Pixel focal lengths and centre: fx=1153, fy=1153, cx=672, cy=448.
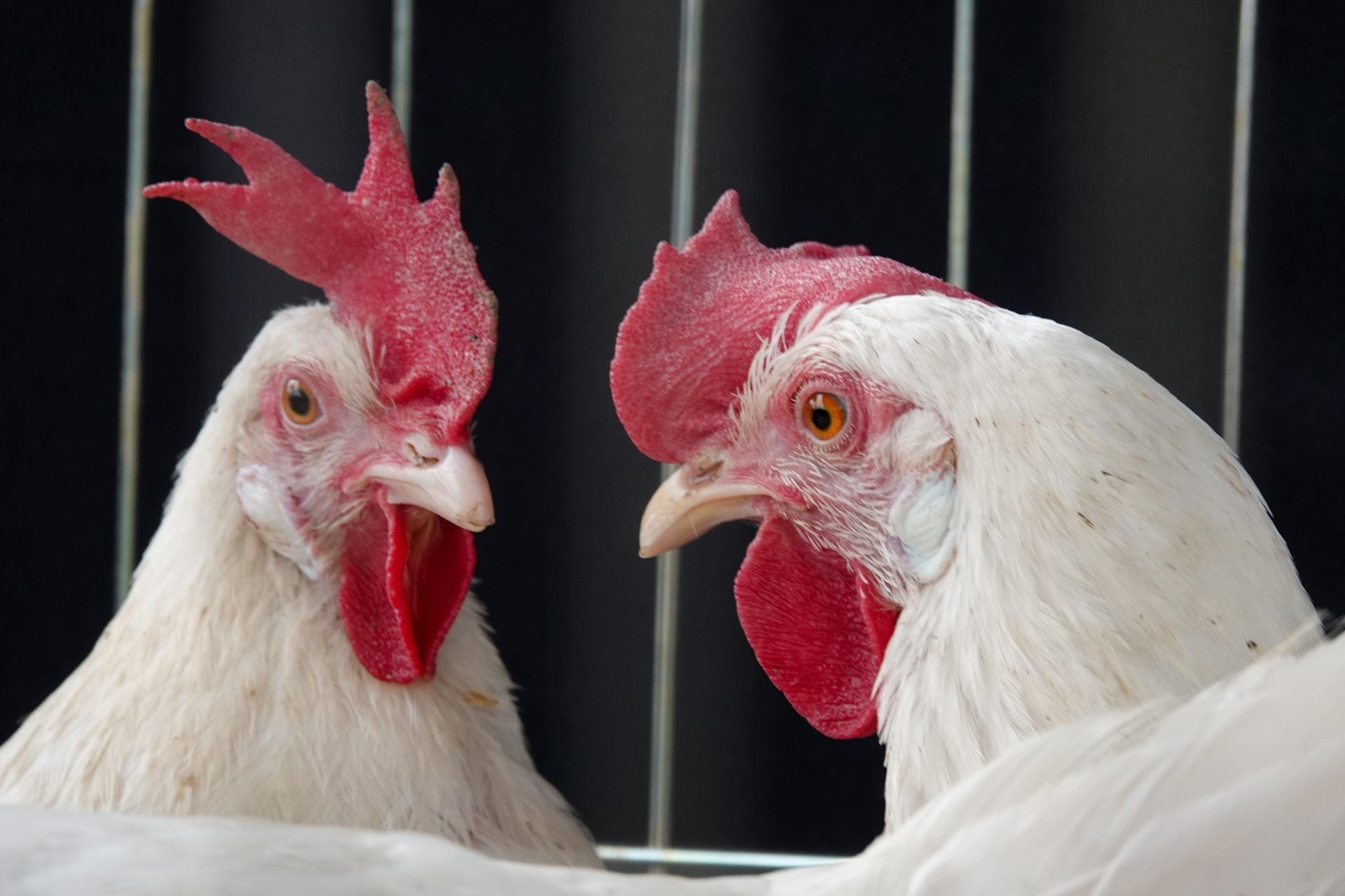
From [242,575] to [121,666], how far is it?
21cm

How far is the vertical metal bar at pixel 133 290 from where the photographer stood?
2602mm

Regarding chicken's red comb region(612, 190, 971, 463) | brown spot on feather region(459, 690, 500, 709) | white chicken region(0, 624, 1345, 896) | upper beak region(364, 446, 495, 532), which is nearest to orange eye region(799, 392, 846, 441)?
chicken's red comb region(612, 190, 971, 463)

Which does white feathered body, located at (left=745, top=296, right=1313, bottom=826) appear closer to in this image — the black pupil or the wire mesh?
the black pupil

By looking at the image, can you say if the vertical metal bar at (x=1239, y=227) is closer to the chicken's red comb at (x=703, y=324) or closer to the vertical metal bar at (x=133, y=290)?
the chicken's red comb at (x=703, y=324)

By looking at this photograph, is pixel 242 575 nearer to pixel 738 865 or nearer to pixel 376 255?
pixel 376 255

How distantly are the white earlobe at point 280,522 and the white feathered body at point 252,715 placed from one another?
15 millimetres

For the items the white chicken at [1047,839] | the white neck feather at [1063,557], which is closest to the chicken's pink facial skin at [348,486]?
the white chicken at [1047,839]

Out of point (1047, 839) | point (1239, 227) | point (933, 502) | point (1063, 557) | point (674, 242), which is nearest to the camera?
point (1047, 839)

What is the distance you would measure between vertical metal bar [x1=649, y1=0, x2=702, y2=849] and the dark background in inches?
1.6

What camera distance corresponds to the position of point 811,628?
156cm

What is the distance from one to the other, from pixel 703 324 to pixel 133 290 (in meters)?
1.68

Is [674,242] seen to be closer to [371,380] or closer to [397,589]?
→ [371,380]

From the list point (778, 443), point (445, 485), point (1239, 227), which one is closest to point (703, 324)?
point (778, 443)

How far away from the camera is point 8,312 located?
8.87 ft
